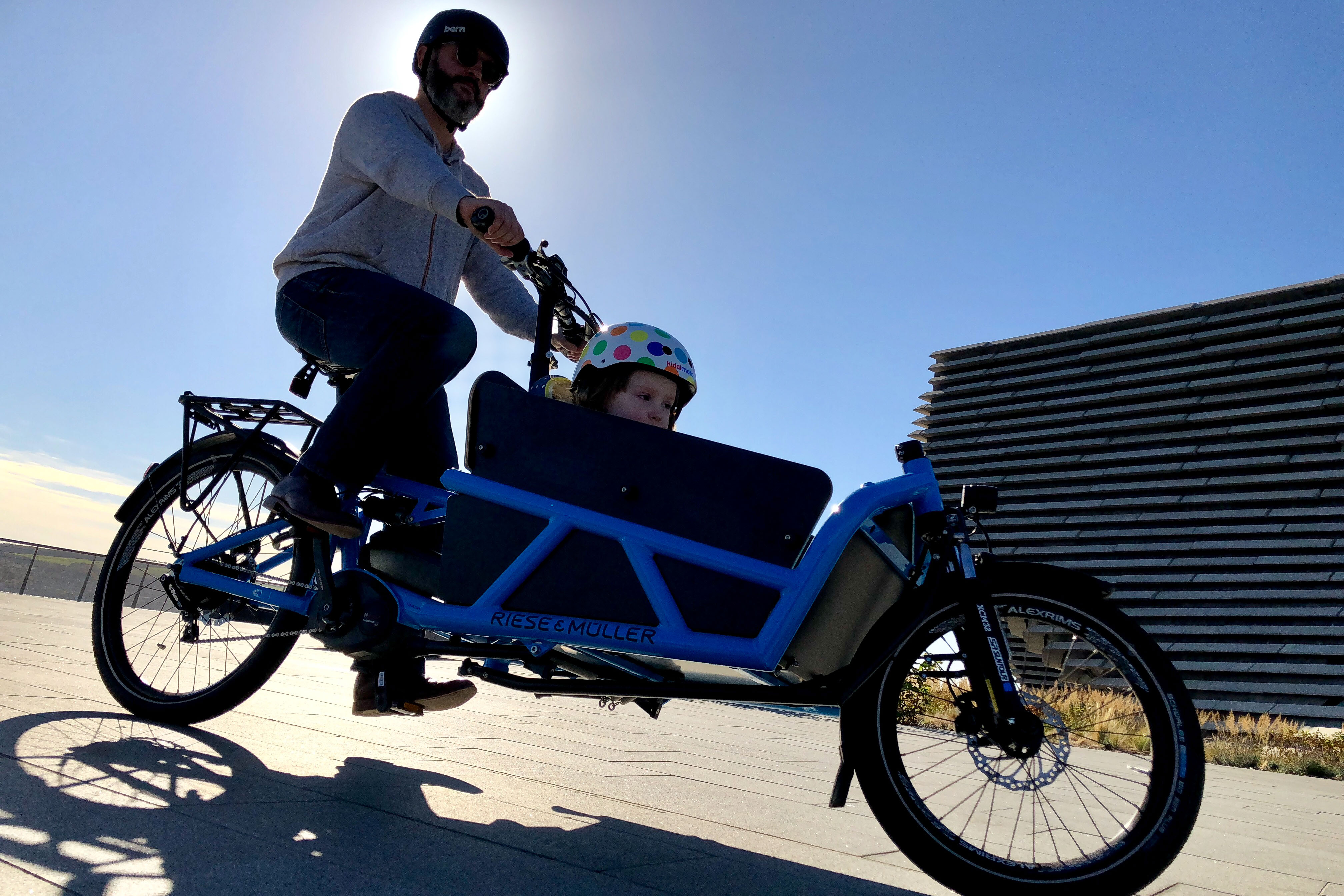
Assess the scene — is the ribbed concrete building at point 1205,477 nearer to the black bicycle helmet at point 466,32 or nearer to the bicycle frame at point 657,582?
the bicycle frame at point 657,582

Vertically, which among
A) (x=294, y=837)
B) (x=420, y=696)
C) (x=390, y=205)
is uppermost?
(x=390, y=205)

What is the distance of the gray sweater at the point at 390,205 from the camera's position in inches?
94.5

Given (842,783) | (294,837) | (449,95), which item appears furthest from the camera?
(449,95)

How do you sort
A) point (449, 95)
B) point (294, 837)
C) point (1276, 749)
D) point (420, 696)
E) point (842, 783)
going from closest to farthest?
point (294, 837) → point (842, 783) → point (420, 696) → point (449, 95) → point (1276, 749)

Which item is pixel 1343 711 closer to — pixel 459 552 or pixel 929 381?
pixel 929 381

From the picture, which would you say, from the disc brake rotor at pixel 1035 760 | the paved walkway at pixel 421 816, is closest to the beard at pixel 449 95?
the paved walkway at pixel 421 816

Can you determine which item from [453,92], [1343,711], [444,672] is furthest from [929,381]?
[453,92]

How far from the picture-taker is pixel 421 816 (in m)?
1.93

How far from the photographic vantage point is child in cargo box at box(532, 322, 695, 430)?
2357mm

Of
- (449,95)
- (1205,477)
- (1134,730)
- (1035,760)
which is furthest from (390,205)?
(1205,477)

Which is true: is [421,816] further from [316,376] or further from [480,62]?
[480,62]

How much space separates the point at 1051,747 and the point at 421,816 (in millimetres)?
1386

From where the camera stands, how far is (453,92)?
112 inches

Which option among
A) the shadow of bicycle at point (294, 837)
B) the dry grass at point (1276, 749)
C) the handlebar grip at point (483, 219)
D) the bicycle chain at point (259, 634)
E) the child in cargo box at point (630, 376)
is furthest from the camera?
the dry grass at point (1276, 749)
